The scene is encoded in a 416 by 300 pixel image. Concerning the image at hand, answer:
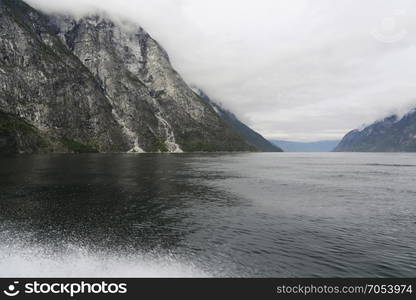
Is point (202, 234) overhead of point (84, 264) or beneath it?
overhead

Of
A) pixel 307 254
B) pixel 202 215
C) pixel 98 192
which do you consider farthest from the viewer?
pixel 98 192

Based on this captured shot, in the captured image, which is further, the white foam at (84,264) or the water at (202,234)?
the water at (202,234)

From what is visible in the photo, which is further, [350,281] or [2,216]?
[2,216]

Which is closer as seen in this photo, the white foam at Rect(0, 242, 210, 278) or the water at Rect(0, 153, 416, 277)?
the white foam at Rect(0, 242, 210, 278)

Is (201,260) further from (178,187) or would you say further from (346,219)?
(178,187)

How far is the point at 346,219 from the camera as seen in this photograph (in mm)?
37750

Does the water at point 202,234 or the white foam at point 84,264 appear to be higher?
the water at point 202,234

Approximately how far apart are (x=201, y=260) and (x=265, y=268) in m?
5.04

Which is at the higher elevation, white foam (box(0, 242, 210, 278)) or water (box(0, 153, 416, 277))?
water (box(0, 153, 416, 277))

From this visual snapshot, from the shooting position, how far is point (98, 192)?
5528cm

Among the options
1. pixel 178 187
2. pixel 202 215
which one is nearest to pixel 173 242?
pixel 202 215

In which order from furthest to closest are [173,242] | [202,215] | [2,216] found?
1. [202,215]
2. [2,216]
3. [173,242]

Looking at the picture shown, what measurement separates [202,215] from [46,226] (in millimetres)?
18305

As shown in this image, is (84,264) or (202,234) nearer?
(84,264)
